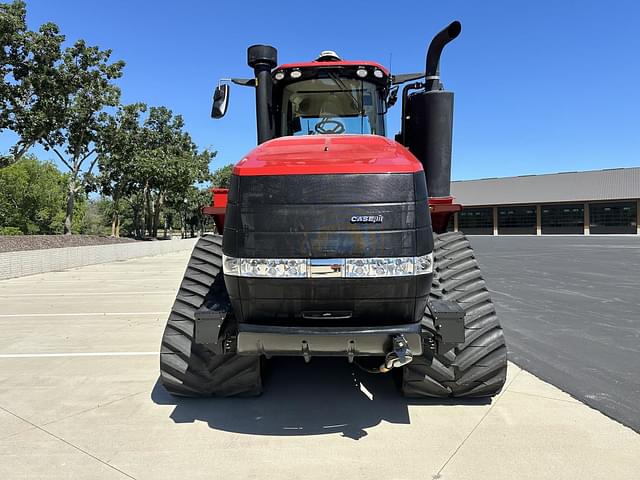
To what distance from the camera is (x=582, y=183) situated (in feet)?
145

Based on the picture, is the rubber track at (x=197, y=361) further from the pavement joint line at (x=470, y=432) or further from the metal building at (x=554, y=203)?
the metal building at (x=554, y=203)

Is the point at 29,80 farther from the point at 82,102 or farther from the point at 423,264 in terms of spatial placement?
the point at 423,264

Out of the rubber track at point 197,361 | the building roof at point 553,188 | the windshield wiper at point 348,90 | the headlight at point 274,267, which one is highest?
the building roof at point 553,188

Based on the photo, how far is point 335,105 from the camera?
4.17m

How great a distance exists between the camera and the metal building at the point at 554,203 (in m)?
42.5

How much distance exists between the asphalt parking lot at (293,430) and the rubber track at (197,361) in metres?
0.16

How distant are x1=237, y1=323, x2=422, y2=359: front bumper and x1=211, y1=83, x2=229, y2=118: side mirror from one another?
2.05 metres

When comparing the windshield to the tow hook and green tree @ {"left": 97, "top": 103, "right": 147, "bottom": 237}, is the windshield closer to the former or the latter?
the tow hook

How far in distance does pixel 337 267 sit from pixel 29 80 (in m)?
18.3

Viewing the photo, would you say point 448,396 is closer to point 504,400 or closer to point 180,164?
point 504,400

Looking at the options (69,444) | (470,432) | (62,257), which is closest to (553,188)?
(62,257)

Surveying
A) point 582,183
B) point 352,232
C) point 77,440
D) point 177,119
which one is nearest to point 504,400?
point 352,232

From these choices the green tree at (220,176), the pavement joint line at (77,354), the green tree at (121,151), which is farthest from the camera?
the green tree at (220,176)

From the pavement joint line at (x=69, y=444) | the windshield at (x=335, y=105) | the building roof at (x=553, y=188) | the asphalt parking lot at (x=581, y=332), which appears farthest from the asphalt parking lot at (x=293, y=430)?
the building roof at (x=553, y=188)
